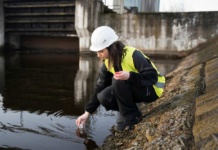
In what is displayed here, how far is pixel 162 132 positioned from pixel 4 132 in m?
1.72

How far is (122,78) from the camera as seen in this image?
2.38 metres

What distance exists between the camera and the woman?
2508 mm

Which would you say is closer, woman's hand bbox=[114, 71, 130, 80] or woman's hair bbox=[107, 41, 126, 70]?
woman's hand bbox=[114, 71, 130, 80]

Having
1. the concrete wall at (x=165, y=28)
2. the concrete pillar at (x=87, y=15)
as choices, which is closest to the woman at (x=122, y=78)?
the concrete wall at (x=165, y=28)

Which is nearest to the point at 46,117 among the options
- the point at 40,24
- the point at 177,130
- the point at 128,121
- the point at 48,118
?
the point at 48,118

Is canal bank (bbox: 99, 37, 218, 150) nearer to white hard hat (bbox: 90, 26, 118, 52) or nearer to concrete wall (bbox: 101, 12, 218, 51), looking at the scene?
white hard hat (bbox: 90, 26, 118, 52)

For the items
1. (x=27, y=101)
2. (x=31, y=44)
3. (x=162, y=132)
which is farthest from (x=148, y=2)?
(x=162, y=132)

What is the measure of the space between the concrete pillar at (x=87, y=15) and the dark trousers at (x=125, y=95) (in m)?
12.9

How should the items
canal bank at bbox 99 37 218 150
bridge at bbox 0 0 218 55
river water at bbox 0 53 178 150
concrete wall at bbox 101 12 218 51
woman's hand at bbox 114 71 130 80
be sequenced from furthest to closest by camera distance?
bridge at bbox 0 0 218 55 < concrete wall at bbox 101 12 218 51 < river water at bbox 0 53 178 150 < woman's hand at bbox 114 71 130 80 < canal bank at bbox 99 37 218 150

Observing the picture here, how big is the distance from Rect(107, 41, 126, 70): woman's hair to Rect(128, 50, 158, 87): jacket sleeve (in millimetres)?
120

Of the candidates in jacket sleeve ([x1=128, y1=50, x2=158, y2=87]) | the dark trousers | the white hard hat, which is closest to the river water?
the dark trousers

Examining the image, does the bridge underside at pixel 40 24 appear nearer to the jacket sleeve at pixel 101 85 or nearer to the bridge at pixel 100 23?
the bridge at pixel 100 23

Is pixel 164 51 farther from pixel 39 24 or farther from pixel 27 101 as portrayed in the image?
pixel 27 101

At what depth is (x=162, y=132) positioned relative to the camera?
244 cm
